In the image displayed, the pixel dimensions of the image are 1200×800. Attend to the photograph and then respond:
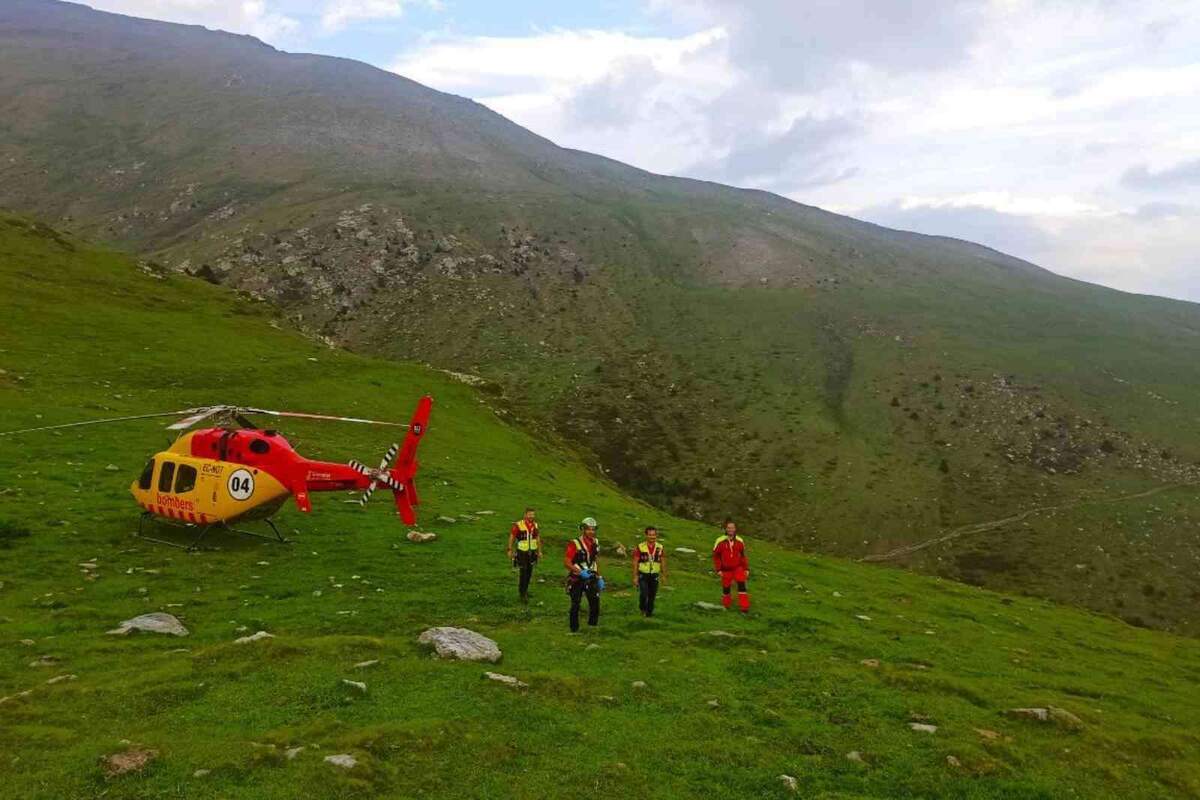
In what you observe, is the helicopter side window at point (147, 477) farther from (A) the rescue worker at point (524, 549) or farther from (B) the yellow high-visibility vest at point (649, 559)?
(B) the yellow high-visibility vest at point (649, 559)

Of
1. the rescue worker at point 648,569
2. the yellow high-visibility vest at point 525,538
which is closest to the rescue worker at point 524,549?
the yellow high-visibility vest at point 525,538

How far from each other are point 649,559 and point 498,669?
20.1ft

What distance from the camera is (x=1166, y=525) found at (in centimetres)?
7938

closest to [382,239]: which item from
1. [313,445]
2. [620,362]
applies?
[620,362]

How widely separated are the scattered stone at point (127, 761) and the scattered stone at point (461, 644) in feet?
19.1

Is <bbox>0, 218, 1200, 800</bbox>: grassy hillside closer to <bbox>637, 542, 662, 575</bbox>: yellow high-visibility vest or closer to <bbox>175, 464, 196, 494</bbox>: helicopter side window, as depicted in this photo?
<bbox>637, 542, 662, 575</bbox>: yellow high-visibility vest

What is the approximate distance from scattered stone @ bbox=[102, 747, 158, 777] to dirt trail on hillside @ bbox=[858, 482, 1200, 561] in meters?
73.0

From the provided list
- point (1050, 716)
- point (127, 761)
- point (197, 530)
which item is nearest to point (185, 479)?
point (197, 530)

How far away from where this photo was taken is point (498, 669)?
50.1ft

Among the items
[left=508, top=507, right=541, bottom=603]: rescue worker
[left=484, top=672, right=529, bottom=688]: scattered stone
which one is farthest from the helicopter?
[left=484, top=672, right=529, bottom=688]: scattered stone

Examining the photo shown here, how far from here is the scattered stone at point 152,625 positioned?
16438 mm

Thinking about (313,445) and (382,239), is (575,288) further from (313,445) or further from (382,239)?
(313,445)

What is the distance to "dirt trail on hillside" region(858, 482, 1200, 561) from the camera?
253 feet

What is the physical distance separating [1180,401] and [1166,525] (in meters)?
41.4
